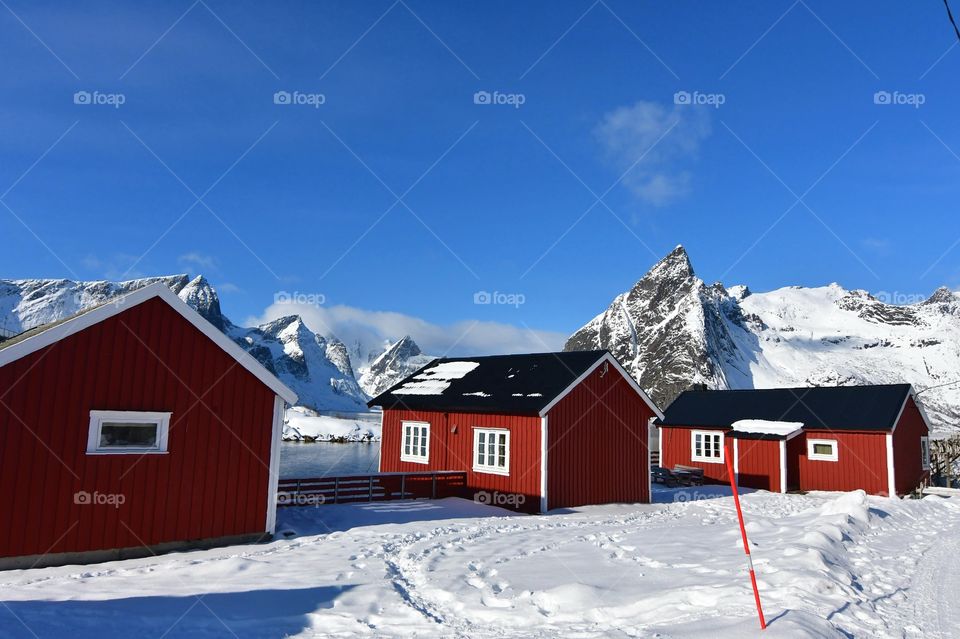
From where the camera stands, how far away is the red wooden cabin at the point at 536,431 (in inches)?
756

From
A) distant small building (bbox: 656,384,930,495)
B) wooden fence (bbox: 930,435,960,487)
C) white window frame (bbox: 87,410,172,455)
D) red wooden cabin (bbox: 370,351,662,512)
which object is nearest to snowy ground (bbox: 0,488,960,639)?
white window frame (bbox: 87,410,172,455)

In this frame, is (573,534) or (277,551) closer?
(277,551)

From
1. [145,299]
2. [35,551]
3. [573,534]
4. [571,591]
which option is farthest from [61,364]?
[573,534]

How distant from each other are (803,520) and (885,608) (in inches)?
312

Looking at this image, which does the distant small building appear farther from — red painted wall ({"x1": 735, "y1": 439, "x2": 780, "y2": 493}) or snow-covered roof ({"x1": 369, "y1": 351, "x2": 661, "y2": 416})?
snow-covered roof ({"x1": 369, "y1": 351, "x2": 661, "y2": 416})

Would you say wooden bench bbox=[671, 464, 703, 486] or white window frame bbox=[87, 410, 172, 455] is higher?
white window frame bbox=[87, 410, 172, 455]

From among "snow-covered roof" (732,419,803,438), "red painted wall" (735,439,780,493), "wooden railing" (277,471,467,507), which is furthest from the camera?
"red painted wall" (735,439,780,493)

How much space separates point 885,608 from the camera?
841cm

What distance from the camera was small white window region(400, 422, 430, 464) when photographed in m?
22.7

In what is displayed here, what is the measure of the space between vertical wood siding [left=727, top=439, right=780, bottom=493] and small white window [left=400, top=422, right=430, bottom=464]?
14929 mm

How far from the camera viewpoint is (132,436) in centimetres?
1156

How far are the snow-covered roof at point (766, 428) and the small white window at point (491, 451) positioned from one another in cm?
1346

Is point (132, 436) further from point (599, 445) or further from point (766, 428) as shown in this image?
point (766, 428)

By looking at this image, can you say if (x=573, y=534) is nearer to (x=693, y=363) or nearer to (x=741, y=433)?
(x=741, y=433)
